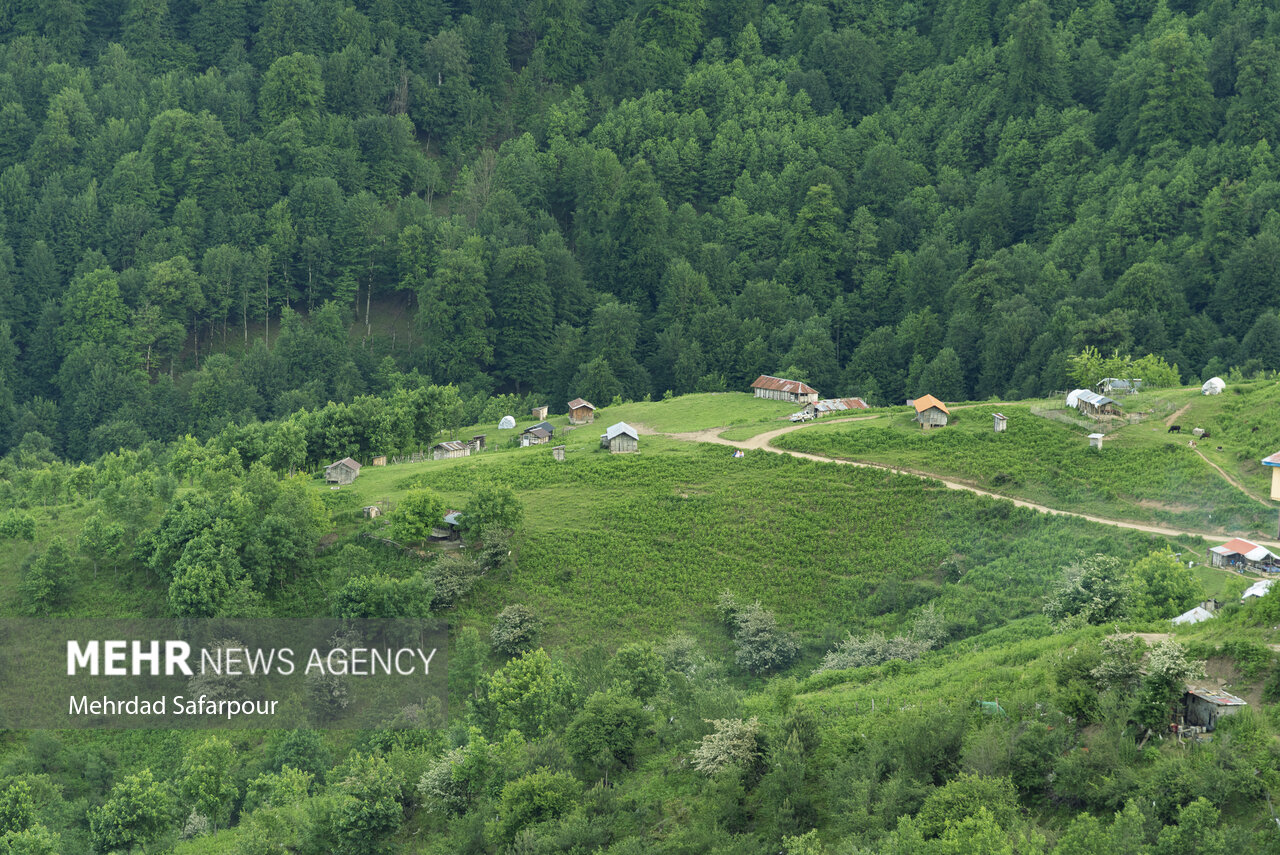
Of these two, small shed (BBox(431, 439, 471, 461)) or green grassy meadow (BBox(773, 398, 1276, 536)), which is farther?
small shed (BBox(431, 439, 471, 461))

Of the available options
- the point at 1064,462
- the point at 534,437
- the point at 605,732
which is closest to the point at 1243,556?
the point at 1064,462

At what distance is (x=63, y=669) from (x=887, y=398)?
5765cm

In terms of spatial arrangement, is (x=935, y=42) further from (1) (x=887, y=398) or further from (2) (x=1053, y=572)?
(2) (x=1053, y=572)

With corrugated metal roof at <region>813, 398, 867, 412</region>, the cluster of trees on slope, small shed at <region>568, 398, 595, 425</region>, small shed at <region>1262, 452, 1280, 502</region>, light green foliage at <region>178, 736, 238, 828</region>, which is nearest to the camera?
light green foliage at <region>178, 736, 238, 828</region>

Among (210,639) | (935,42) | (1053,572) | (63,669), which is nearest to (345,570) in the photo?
(210,639)

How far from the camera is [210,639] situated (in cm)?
6378

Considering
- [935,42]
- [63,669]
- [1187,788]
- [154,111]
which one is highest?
[935,42]

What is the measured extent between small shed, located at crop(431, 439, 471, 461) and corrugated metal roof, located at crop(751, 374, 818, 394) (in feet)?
67.6

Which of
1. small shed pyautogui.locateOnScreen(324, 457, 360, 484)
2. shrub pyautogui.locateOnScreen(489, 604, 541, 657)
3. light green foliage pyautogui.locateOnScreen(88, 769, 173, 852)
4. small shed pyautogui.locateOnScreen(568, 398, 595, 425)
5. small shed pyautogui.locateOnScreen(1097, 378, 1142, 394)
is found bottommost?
light green foliage pyautogui.locateOnScreen(88, 769, 173, 852)

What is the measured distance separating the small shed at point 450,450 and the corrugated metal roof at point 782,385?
Answer: 2059 centimetres

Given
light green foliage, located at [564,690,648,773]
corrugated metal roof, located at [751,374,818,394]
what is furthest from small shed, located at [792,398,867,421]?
light green foliage, located at [564,690,648,773]

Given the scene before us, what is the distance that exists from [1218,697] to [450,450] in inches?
2177

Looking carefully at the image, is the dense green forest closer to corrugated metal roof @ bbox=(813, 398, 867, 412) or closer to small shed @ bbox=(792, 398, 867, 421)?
small shed @ bbox=(792, 398, 867, 421)

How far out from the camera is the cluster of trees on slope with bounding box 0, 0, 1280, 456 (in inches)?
3880
